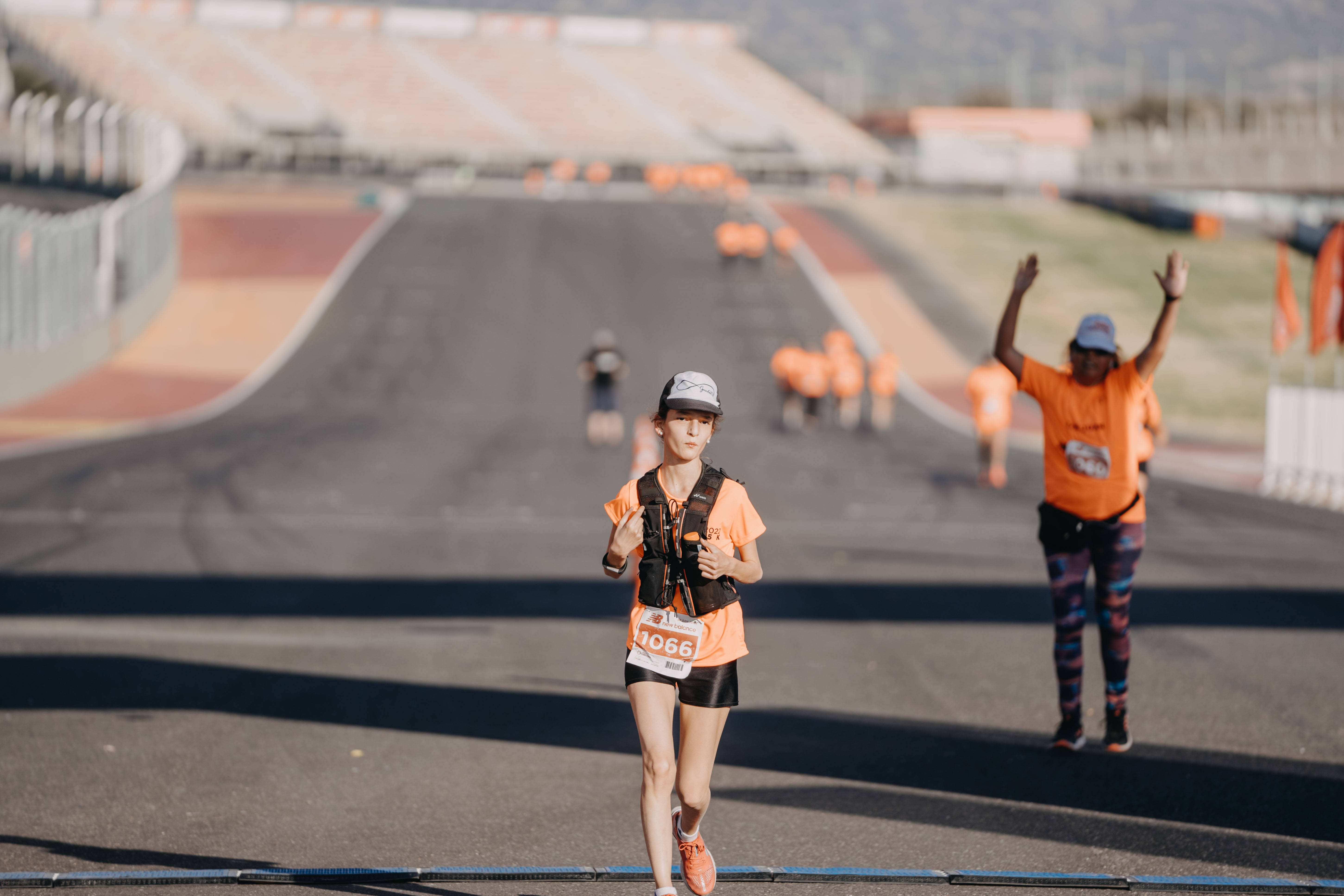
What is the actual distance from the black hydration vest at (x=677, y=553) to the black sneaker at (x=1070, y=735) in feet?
9.81

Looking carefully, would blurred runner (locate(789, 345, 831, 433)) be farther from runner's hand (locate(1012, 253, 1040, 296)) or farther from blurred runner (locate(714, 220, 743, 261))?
runner's hand (locate(1012, 253, 1040, 296))

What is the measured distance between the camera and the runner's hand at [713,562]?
14.6 feet

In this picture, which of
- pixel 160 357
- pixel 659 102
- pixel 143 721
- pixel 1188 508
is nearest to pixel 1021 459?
pixel 1188 508

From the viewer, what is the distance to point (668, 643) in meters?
4.62

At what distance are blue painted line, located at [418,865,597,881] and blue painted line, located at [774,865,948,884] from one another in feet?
2.35

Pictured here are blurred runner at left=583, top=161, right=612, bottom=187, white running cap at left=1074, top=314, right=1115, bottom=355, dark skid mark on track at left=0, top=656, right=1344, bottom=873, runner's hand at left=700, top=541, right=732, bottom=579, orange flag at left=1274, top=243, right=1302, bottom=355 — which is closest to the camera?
runner's hand at left=700, top=541, right=732, bottom=579

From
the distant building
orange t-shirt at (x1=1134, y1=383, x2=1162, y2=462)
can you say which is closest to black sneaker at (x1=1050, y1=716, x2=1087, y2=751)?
orange t-shirt at (x1=1134, y1=383, x2=1162, y2=462)

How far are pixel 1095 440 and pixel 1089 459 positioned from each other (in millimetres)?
98

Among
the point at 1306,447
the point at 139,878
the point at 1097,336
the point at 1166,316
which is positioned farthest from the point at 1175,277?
the point at 1306,447

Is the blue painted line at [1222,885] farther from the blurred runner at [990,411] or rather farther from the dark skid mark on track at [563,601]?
the blurred runner at [990,411]

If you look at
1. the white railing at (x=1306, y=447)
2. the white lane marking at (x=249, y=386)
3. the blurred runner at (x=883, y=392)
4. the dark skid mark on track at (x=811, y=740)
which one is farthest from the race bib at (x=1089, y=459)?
the blurred runner at (x=883, y=392)

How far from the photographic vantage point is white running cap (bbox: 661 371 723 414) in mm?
4504

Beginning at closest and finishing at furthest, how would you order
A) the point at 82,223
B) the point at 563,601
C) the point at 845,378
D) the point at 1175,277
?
the point at 1175,277 < the point at 563,601 < the point at 845,378 < the point at 82,223

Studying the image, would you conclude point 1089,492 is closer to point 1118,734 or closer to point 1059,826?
point 1118,734
